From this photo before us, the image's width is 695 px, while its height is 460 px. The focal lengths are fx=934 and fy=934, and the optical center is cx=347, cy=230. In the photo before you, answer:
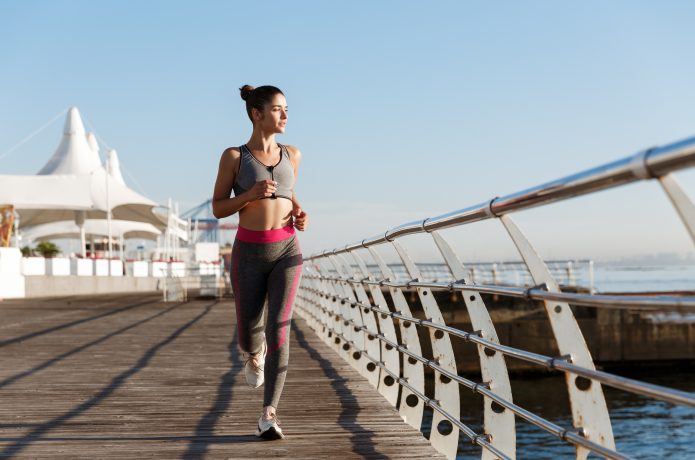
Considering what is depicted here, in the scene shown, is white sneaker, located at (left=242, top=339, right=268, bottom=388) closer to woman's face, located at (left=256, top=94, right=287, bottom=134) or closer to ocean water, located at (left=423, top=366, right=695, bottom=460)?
woman's face, located at (left=256, top=94, right=287, bottom=134)

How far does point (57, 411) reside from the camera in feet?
18.4

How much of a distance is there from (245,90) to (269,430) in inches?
65.3

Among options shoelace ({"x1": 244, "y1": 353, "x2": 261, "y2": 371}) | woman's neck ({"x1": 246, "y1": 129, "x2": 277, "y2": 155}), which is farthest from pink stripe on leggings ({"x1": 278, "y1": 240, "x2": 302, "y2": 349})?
woman's neck ({"x1": 246, "y1": 129, "x2": 277, "y2": 155})

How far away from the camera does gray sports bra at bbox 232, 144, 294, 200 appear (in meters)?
4.38

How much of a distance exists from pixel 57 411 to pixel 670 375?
96.7 feet

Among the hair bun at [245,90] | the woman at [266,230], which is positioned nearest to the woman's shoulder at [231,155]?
the woman at [266,230]

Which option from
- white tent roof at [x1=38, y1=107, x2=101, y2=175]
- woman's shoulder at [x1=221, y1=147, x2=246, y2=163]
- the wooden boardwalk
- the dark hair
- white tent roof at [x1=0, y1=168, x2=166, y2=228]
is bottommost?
the wooden boardwalk

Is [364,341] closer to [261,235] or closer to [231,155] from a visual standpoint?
[261,235]

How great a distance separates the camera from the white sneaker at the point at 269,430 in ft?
14.8

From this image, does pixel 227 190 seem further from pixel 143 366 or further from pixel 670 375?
pixel 670 375

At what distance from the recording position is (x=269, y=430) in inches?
178

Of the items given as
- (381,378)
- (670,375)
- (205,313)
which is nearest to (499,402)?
(381,378)

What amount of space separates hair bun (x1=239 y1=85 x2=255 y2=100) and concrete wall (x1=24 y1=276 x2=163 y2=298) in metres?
28.3

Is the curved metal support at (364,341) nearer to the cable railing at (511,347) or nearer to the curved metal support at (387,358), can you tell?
the curved metal support at (387,358)
